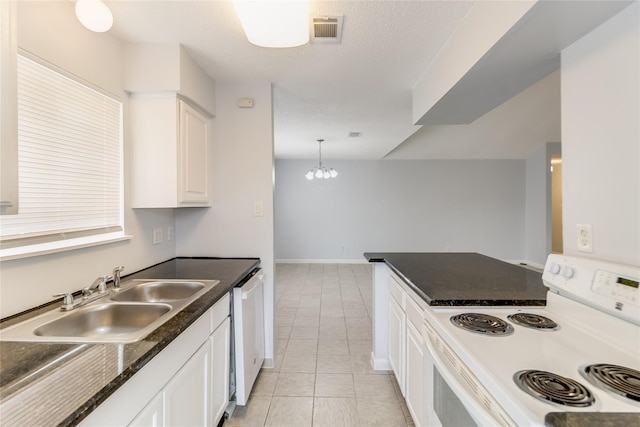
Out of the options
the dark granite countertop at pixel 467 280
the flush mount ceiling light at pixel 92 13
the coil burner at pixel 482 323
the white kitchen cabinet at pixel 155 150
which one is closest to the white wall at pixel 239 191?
the white kitchen cabinet at pixel 155 150

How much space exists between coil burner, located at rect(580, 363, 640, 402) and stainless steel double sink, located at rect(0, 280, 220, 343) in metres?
1.45

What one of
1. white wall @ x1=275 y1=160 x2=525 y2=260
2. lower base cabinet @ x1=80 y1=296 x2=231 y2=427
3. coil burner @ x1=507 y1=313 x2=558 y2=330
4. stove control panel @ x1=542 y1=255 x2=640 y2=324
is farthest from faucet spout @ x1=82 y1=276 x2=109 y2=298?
white wall @ x1=275 y1=160 x2=525 y2=260

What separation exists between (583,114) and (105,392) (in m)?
1.96

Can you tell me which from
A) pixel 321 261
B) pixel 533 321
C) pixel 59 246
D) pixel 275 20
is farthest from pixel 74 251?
pixel 321 261

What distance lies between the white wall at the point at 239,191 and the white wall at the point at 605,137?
1.95m

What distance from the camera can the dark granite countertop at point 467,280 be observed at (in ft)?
4.72

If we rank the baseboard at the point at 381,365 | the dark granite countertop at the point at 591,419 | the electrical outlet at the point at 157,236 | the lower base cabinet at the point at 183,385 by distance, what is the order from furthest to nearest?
1. the baseboard at the point at 381,365
2. the electrical outlet at the point at 157,236
3. the lower base cabinet at the point at 183,385
4. the dark granite countertop at the point at 591,419

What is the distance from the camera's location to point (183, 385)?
1239 millimetres

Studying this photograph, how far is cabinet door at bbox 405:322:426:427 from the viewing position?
150 cm

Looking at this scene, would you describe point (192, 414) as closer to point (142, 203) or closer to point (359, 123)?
point (142, 203)

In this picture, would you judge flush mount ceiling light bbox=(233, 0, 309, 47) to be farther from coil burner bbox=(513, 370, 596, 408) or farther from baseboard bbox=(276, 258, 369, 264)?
baseboard bbox=(276, 258, 369, 264)

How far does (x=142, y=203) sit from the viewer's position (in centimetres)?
196

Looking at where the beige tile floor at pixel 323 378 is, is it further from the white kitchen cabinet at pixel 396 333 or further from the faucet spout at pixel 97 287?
the faucet spout at pixel 97 287

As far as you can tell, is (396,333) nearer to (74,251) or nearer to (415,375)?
(415,375)
